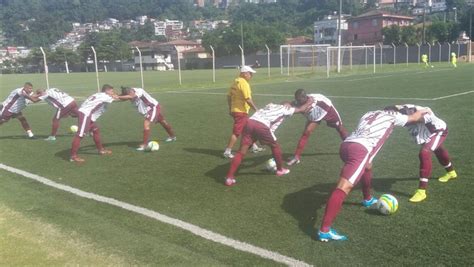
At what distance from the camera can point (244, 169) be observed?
9.02 meters

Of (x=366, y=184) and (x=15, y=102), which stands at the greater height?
(x=15, y=102)

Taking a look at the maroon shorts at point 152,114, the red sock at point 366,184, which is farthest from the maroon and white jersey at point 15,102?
the red sock at point 366,184

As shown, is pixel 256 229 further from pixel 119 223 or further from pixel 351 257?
pixel 119 223

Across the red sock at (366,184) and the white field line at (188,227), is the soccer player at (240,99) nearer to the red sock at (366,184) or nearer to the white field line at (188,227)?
the white field line at (188,227)

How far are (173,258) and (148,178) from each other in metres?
3.60

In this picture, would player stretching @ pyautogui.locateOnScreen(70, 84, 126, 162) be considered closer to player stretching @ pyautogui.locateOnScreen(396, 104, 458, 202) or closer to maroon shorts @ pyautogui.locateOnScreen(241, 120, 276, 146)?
maroon shorts @ pyautogui.locateOnScreen(241, 120, 276, 146)

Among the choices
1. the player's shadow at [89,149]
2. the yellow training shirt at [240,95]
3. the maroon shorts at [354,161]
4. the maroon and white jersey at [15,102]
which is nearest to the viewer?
the maroon shorts at [354,161]

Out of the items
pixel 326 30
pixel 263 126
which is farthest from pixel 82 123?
pixel 326 30

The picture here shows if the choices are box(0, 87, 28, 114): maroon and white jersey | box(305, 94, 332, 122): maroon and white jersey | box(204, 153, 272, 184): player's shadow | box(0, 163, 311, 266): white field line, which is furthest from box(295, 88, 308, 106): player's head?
box(0, 87, 28, 114): maroon and white jersey

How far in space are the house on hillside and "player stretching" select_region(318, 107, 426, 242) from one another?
344 ft

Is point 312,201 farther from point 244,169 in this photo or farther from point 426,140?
point 244,169

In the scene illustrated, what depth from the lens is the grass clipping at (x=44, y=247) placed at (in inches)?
202

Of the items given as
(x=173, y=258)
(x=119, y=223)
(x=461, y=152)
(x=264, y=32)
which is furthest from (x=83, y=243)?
(x=264, y=32)

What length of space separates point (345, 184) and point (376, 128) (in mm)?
815
